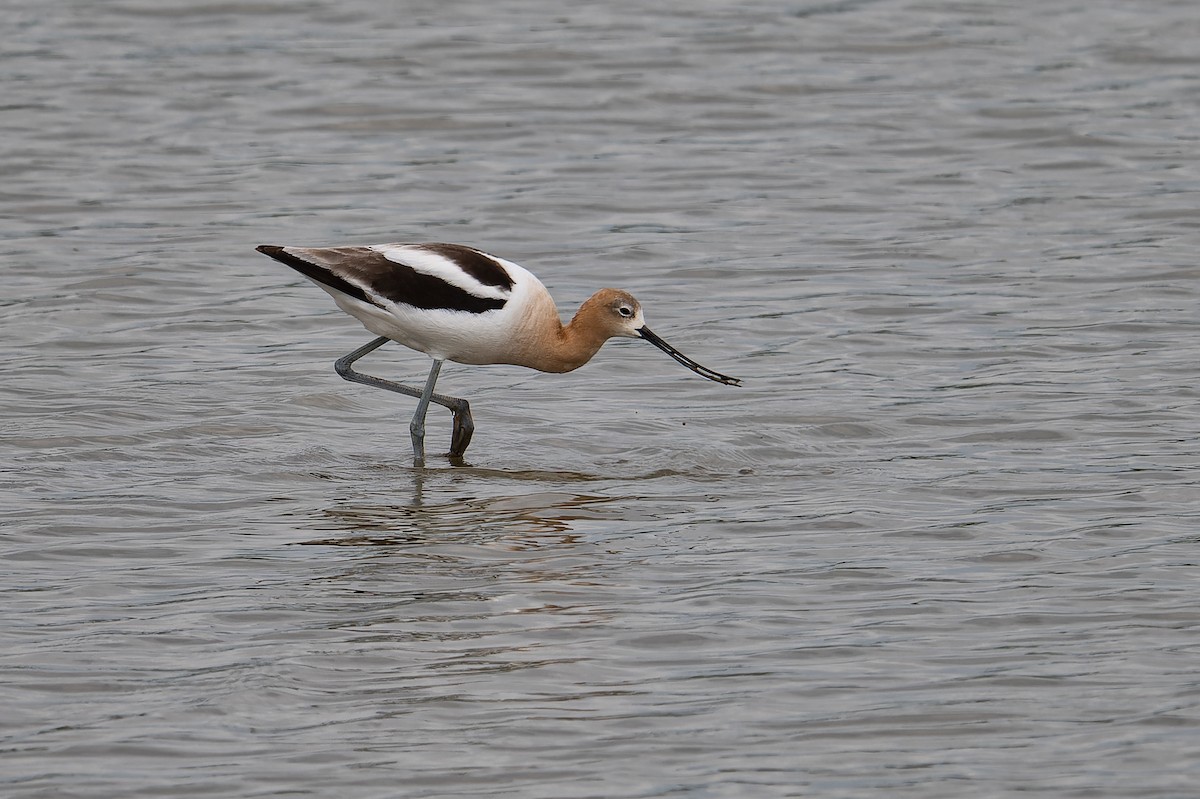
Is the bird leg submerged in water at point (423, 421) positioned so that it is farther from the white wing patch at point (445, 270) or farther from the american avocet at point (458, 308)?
the white wing patch at point (445, 270)

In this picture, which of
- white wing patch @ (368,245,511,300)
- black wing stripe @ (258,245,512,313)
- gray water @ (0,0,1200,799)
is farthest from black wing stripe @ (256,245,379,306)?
gray water @ (0,0,1200,799)

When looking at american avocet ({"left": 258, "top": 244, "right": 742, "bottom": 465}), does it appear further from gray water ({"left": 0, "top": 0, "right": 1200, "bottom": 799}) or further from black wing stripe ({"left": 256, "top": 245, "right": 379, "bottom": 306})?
Answer: gray water ({"left": 0, "top": 0, "right": 1200, "bottom": 799})

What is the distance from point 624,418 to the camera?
1075 cm

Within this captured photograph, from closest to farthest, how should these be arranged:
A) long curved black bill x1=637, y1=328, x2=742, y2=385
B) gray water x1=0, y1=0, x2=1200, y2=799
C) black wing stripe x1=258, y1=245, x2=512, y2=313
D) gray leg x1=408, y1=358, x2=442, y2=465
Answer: gray water x1=0, y1=0, x2=1200, y2=799
black wing stripe x1=258, y1=245, x2=512, y2=313
gray leg x1=408, y1=358, x2=442, y2=465
long curved black bill x1=637, y1=328, x2=742, y2=385

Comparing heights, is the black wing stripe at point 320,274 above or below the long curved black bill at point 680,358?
above

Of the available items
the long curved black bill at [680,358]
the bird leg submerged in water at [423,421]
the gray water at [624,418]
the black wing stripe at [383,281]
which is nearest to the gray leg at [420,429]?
the bird leg submerged in water at [423,421]

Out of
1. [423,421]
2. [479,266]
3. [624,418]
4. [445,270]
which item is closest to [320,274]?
[445,270]

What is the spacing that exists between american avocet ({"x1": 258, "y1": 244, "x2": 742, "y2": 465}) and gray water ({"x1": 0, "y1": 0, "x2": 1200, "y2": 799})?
1.71 ft

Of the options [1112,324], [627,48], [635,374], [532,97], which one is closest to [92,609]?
[635,374]

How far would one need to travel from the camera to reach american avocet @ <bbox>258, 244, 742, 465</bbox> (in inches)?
383

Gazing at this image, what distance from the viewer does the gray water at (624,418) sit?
21.2 feet

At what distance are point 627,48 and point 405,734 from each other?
14.6 metres

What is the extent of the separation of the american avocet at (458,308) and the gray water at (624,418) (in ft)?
1.71

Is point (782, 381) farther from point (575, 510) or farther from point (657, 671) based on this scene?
point (657, 671)
